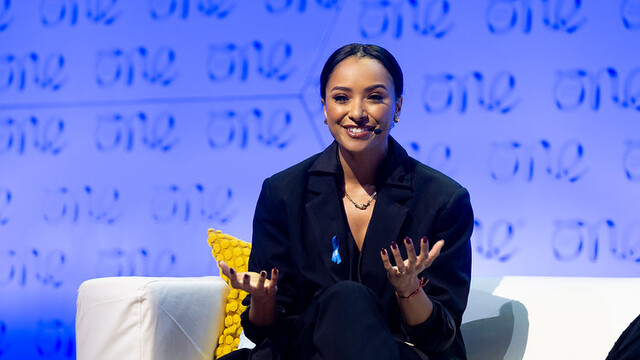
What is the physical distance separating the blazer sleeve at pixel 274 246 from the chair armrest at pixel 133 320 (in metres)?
0.22

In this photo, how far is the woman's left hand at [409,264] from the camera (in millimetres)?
1187

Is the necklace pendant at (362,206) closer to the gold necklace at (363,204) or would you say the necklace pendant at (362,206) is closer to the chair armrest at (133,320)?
the gold necklace at (363,204)

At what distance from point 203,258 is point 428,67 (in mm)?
1134

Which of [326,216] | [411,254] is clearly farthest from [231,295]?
[411,254]

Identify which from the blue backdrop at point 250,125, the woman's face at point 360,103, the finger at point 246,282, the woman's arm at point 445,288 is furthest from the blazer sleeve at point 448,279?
the blue backdrop at point 250,125

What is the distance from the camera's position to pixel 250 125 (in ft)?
8.80

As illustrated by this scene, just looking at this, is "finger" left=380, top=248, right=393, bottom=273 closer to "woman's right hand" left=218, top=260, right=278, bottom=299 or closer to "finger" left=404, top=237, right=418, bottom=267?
"finger" left=404, top=237, right=418, bottom=267

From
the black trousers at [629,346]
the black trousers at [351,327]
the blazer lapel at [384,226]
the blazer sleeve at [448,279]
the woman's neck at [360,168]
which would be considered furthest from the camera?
the woman's neck at [360,168]

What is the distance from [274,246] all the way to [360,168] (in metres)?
0.27

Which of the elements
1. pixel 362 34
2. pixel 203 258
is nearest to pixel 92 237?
pixel 203 258

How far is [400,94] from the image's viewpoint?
5.15 ft

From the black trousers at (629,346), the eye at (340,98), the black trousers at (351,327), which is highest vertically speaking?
the eye at (340,98)

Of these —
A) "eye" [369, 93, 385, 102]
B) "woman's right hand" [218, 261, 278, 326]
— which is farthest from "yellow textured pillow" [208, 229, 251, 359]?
"eye" [369, 93, 385, 102]

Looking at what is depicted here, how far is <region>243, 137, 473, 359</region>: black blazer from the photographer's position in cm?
144
